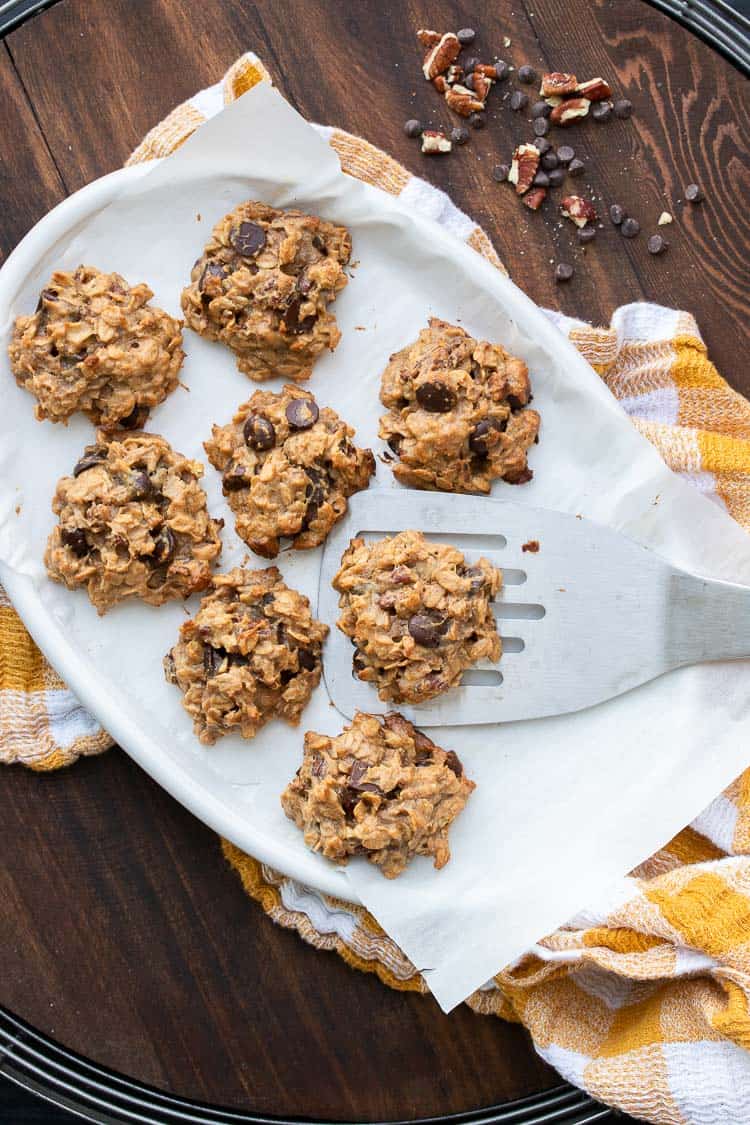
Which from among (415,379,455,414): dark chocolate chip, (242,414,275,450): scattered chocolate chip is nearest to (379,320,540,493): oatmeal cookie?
(415,379,455,414): dark chocolate chip

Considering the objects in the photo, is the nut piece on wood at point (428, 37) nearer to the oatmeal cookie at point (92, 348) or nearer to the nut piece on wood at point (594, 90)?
the nut piece on wood at point (594, 90)

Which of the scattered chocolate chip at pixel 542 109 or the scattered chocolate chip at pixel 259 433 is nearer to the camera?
the scattered chocolate chip at pixel 259 433

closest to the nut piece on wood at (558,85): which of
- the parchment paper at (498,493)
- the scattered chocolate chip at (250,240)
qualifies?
the parchment paper at (498,493)

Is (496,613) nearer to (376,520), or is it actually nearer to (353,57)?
(376,520)

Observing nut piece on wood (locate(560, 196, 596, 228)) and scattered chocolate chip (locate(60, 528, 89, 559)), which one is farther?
nut piece on wood (locate(560, 196, 596, 228))

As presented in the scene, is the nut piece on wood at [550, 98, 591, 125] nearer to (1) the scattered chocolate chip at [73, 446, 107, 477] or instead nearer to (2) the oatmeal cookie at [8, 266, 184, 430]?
(2) the oatmeal cookie at [8, 266, 184, 430]

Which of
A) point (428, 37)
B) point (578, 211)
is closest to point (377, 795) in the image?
point (578, 211)
